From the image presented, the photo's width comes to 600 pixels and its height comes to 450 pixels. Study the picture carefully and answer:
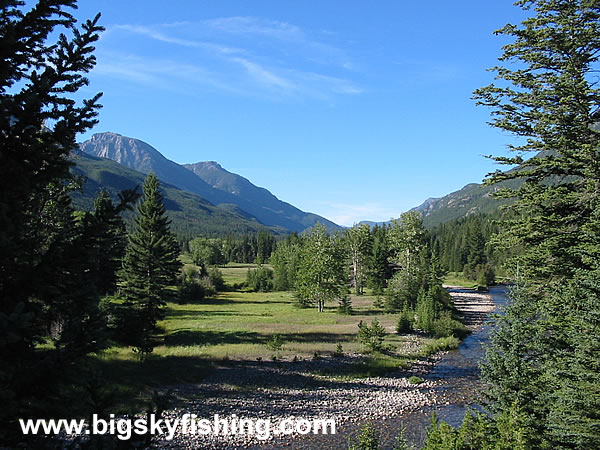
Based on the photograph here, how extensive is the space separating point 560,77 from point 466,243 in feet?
395

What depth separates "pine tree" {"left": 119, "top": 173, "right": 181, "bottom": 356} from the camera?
28.6 metres

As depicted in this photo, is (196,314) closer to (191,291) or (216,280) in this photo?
(191,291)

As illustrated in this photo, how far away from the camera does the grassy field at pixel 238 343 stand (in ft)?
77.0

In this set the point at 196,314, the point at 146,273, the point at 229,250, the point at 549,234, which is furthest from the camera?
the point at 229,250

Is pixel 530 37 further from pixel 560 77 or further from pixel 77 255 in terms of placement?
pixel 77 255

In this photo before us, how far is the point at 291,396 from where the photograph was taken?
21453 millimetres

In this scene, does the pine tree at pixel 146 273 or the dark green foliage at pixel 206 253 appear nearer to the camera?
the pine tree at pixel 146 273

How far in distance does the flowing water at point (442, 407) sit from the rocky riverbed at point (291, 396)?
368 mm

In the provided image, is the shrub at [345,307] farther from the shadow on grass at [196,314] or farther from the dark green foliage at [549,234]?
the dark green foliage at [549,234]

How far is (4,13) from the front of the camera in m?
4.27

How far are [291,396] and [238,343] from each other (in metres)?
12.7

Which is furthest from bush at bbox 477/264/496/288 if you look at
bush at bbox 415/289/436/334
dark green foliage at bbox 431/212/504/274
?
bush at bbox 415/289/436/334

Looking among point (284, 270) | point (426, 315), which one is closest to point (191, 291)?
point (284, 270)

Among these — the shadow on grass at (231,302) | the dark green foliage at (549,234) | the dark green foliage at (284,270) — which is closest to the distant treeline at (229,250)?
the dark green foliage at (284,270)
